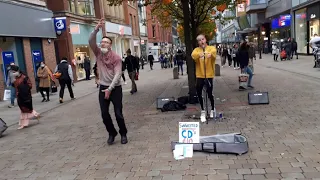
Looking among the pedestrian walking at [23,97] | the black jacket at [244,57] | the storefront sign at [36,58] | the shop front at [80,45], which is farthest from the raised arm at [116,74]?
the shop front at [80,45]

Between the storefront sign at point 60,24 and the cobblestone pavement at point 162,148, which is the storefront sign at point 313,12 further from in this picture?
the storefront sign at point 60,24

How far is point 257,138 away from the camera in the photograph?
5.61 meters

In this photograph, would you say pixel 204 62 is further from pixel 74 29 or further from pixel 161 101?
pixel 74 29

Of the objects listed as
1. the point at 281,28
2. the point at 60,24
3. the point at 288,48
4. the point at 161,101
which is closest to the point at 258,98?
the point at 161,101

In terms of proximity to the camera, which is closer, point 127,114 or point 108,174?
point 108,174

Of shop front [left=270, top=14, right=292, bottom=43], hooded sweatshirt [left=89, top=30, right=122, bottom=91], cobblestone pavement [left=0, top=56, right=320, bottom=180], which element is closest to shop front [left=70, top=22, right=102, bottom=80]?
cobblestone pavement [left=0, top=56, right=320, bottom=180]

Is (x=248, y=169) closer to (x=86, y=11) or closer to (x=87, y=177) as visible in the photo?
(x=87, y=177)

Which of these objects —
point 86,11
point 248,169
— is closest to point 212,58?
point 248,169

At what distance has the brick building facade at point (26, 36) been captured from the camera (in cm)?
1493

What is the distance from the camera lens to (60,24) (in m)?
20.2

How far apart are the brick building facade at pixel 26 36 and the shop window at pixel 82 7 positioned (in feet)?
12.6

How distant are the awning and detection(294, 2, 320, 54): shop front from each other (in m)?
19.3

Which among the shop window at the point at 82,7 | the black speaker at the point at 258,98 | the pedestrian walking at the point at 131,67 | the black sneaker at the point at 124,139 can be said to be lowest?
the black sneaker at the point at 124,139

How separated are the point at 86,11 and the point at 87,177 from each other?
895 inches
